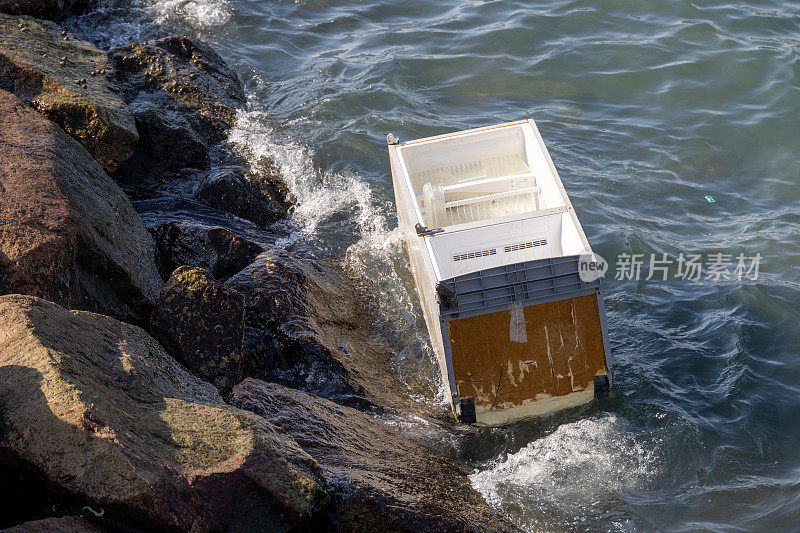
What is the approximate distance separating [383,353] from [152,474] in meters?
3.85

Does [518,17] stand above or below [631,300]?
above

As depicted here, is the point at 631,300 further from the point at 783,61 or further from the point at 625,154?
the point at 783,61

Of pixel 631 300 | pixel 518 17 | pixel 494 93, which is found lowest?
pixel 631 300

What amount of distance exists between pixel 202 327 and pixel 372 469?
1.93m

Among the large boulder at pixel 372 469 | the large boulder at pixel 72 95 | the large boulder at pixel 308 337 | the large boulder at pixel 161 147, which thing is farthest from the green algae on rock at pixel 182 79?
the large boulder at pixel 372 469

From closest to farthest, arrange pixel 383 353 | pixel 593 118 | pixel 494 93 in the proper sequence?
1. pixel 383 353
2. pixel 593 118
3. pixel 494 93

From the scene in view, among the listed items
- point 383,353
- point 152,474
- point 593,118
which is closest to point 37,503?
point 152,474

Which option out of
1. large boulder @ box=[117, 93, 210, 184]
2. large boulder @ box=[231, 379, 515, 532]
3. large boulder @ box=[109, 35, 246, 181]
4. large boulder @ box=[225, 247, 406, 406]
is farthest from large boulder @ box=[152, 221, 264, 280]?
large boulder @ box=[231, 379, 515, 532]

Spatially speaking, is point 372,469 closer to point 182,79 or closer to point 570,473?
point 570,473

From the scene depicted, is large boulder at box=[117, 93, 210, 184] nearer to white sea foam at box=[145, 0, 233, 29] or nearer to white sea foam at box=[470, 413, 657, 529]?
white sea foam at box=[145, 0, 233, 29]

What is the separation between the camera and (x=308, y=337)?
6250 millimetres

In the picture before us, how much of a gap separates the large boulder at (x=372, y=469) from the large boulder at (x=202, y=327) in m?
0.38

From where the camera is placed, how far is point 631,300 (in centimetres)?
815

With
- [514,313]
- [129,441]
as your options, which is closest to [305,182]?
[514,313]
